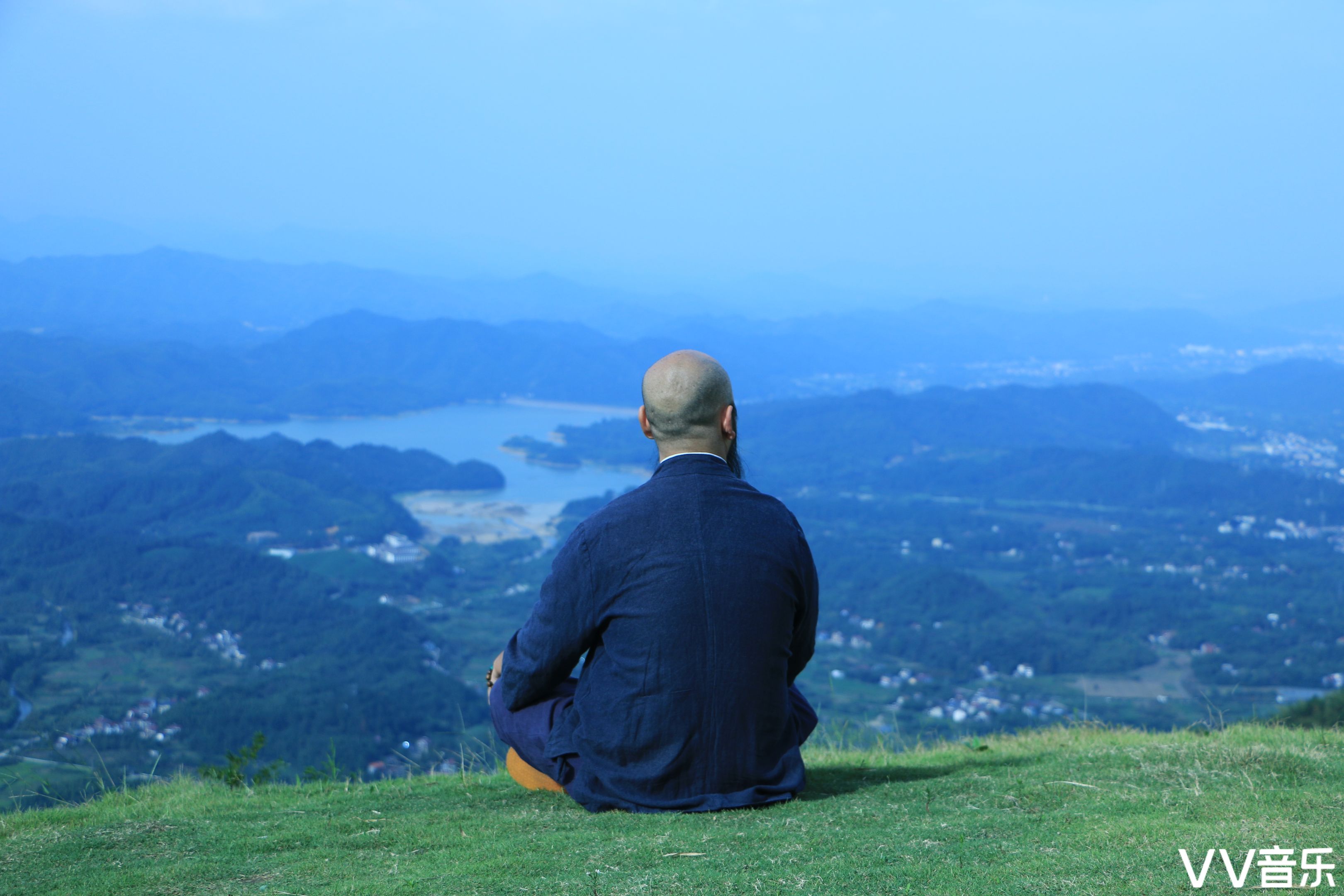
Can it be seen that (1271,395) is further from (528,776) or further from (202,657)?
(528,776)

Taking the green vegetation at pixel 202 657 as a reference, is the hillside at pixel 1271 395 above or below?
above

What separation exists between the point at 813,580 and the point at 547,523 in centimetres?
6076

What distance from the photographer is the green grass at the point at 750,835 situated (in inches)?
83.6

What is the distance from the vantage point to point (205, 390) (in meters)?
102

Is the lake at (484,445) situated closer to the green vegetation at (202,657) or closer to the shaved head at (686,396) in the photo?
the green vegetation at (202,657)

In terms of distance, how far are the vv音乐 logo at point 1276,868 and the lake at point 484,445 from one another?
57400 millimetres

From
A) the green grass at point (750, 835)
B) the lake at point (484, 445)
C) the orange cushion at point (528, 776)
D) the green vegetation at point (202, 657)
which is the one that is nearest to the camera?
the green grass at point (750, 835)

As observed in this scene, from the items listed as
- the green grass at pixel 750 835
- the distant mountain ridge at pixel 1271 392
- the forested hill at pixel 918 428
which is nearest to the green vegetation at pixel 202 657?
the green grass at pixel 750 835

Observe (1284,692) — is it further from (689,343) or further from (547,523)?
(689,343)

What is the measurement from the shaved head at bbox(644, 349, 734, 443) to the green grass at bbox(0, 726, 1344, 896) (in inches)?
42.9

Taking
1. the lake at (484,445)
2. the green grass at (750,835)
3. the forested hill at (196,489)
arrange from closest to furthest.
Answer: the green grass at (750,835), the forested hill at (196,489), the lake at (484,445)

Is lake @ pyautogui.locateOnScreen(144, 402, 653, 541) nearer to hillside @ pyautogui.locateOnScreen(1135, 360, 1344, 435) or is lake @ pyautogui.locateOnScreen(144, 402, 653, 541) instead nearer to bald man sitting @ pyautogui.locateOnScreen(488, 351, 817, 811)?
bald man sitting @ pyautogui.locateOnScreen(488, 351, 817, 811)

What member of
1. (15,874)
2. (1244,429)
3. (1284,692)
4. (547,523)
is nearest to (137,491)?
(547,523)

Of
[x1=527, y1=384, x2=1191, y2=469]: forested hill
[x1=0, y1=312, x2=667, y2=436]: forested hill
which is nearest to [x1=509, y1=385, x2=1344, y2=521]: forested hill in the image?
[x1=527, y1=384, x2=1191, y2=469]: forested hill
